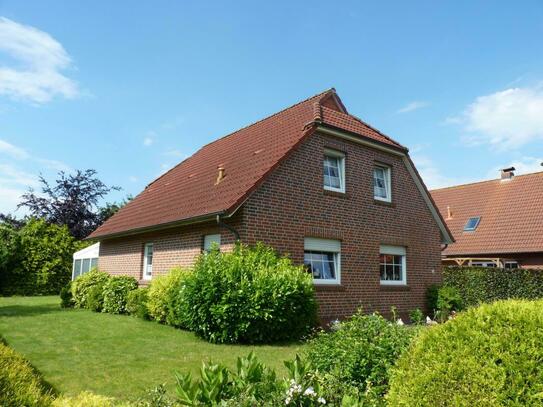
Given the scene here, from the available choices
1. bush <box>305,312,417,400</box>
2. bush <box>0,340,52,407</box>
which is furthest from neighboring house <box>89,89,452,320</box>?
bush <box>0,340,52,407</box>

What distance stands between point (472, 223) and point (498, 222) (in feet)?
5.70

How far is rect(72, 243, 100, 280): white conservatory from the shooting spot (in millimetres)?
22300

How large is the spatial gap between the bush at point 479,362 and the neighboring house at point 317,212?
25.5 feet

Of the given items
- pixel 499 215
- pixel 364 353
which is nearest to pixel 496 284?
pixel 499 215

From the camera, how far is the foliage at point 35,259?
→ 24.4 metres

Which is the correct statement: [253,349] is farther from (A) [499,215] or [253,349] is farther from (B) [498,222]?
(A) [499,215]

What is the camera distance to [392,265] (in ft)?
51.2

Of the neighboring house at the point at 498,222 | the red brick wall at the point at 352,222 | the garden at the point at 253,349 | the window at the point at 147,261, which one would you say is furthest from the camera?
the neighboring house at the point at 498,222

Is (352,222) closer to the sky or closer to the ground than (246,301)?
closer to the sky

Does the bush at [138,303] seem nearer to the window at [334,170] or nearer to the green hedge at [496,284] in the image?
the window at [334,170]

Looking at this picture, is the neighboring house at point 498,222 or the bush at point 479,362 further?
the neighboring house at point 498,222

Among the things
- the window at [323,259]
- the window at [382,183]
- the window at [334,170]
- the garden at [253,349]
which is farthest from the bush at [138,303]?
the window at [382,183]

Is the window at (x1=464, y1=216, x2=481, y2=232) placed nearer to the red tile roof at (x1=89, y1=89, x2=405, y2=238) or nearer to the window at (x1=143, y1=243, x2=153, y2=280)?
the red tile roof at (x1=89, y1=89, x2=405, y2=238)

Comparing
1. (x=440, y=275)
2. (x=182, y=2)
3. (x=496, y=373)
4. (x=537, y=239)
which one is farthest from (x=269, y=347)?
(x=537, y=239)
